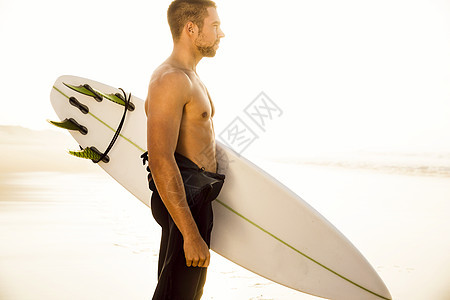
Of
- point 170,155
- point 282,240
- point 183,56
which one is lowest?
point 282,240

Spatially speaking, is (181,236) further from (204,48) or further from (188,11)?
(188,11)

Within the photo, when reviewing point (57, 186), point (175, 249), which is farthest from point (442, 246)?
point (57, 186)

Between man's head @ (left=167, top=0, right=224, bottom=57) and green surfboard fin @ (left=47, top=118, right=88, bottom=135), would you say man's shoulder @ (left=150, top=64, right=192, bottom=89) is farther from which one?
green surfboard fin @ (left=47, top=118, right=88, bottom=135)

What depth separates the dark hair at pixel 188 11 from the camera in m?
1.67

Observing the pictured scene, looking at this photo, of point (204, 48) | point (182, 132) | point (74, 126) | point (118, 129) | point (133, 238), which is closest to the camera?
point (182, 132)

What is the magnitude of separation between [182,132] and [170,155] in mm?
185

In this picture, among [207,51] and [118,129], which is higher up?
[207,51]

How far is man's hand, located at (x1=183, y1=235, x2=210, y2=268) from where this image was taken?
1483 mm

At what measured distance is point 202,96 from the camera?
5.42 ft

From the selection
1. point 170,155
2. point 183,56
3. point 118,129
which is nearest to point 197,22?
point 183,56

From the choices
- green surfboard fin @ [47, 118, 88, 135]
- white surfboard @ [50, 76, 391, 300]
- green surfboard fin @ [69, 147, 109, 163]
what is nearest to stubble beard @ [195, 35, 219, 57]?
white surfboard @ [50, 76, 391, 300]

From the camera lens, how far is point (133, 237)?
4.25 meters

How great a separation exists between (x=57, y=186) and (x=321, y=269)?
222 inches

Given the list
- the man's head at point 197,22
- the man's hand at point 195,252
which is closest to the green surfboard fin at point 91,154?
the man's head at point 197,22
